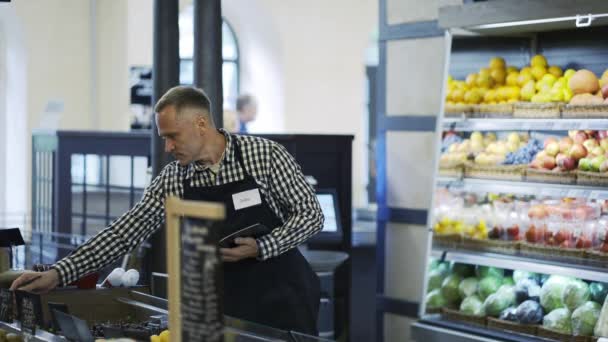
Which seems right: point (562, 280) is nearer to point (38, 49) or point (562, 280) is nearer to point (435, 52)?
point (435, 52)

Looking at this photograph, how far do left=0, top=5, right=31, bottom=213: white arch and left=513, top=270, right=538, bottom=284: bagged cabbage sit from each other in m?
7.92

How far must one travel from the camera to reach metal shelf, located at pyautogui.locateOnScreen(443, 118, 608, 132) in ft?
15.8

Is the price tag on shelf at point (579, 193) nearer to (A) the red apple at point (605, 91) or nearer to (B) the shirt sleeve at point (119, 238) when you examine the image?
(A) the red apple at point (605, 91)

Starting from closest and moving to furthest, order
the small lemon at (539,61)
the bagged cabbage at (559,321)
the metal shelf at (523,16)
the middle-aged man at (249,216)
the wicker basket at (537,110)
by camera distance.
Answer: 1. the middle-aged man at (249,216)
2. the metal shelf at (523,16)
3. the bagged cabbage at (559,321)
4. the wicker basket at (537,110)
5. the small lemon at (539,61)

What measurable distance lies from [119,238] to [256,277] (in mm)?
526

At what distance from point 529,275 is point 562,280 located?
0.26 metres

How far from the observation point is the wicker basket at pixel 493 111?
17.3 feet

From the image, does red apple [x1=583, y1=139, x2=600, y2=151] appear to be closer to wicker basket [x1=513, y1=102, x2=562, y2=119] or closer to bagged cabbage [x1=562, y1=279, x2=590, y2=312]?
wicker basket [x1=513, y1=102, x2=562, y2=119]

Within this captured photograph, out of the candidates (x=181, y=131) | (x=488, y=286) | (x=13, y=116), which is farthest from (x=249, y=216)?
(x=13, y=116)

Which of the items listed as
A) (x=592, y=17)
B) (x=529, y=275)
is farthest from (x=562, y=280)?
(x=592, y=17)

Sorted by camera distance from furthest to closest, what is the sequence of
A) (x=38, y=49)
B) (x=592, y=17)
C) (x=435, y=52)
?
(x=38, y=49), (x=435, y=52), (x=592, y=17)

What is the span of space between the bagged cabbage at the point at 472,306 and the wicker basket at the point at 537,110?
1.05 metres

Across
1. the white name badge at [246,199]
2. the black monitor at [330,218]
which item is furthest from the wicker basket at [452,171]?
the white name badge at [246,199]

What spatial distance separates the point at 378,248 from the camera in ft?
21.3
